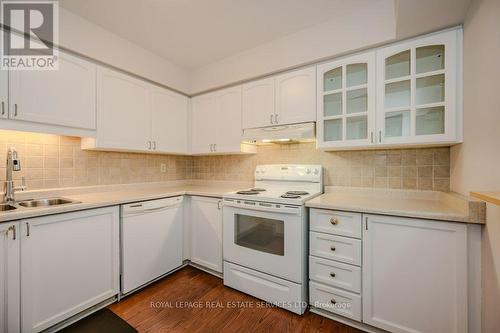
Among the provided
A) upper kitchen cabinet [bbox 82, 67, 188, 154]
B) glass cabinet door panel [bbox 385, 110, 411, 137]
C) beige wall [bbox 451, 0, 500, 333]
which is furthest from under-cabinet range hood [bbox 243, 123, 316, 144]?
beige wall [bbox 451, 0, 500, 333]

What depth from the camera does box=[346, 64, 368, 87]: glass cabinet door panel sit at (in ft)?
6.09

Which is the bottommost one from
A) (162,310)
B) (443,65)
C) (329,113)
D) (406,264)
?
(162,310)

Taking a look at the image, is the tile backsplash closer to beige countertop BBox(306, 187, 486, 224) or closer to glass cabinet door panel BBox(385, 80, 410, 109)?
beige countertop BBox(306, 187, 486, 224)

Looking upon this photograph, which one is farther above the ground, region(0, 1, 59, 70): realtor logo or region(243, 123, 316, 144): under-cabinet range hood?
region(0, 1, 59, 70): realtor logo

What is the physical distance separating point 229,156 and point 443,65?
7.60 feet

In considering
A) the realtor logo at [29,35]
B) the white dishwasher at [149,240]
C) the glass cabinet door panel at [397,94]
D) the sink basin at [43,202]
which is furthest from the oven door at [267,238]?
the realtor logo at [29,35]

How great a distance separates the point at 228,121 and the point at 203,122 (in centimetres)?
42

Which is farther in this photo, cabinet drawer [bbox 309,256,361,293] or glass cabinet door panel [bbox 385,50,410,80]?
glass cabinet door panel [bbox 385,50,410,80]

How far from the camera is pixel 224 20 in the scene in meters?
1.89

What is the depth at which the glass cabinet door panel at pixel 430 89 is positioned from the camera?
1.61 meters

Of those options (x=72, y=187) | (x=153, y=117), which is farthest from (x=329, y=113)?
(x=72, y=187)

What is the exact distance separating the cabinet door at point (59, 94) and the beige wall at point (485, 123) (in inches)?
110

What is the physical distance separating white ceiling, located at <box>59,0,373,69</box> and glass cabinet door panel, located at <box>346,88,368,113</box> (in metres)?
0.66

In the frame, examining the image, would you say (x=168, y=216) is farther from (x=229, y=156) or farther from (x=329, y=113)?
(x=329, y=113)
